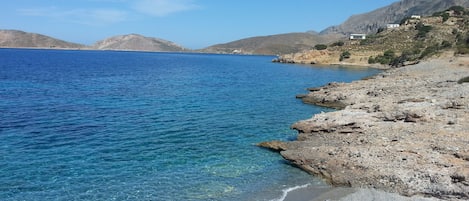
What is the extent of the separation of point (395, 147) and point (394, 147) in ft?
0.16

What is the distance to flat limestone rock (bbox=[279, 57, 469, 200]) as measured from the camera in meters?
16.6

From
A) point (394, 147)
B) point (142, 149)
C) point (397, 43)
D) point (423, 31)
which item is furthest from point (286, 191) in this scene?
point (423, 31)

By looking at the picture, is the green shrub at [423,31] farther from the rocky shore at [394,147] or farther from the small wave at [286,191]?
the small wave at [286,191]

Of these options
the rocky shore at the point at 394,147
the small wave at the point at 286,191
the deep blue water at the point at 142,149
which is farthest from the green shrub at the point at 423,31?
the small wave at the point at 286,191

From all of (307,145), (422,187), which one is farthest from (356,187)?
(307,145)

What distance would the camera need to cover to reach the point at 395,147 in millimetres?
20344

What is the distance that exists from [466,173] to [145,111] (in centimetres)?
2803

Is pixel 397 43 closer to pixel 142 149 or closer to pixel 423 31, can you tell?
pixel 423 31

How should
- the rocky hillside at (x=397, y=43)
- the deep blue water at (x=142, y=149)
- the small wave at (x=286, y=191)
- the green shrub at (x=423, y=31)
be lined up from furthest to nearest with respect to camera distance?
the green shrub at (x=423, y=31) → the rocky hillside at (x=397, y=43) → the deep blue water at (x=142, y=149) → the small wave at (x=286, y=191)

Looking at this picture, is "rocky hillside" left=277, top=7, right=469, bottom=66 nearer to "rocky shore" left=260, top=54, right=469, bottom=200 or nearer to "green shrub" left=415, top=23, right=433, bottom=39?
"green shrub" left=415, top=23, right=433, bottom=39

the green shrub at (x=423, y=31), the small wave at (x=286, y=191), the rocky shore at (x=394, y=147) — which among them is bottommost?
the small wave at (x=286, y=191)

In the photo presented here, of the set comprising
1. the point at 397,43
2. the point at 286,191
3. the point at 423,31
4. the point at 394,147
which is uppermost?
the point at 423,31

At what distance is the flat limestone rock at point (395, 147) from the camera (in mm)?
16625

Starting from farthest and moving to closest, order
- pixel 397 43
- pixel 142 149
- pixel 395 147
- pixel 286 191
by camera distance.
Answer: pixel 397 43
pixel 142 149
pixel 395 147
pixel 286 191
